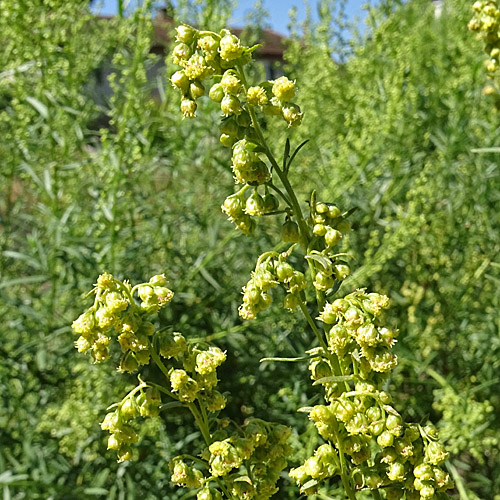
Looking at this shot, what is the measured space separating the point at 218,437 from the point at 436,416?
1.29 metres

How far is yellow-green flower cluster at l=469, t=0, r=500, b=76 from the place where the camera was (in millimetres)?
926

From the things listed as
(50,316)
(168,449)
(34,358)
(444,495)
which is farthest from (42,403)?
(444,495)

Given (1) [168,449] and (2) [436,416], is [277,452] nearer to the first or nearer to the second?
(1) [168,449]

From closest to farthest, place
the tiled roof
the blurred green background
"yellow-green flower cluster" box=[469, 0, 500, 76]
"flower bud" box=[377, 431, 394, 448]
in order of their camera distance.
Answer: "flower bud" box=[377, 431, 394, 448], "yellow-green flower cluster" box=[469, 0, 500, 76], the blurred green background, the tiled roof

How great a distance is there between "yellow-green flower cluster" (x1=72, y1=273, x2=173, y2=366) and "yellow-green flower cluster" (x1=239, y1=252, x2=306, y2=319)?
85mm

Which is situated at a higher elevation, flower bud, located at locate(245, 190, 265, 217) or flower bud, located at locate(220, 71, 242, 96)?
flower bud, located at locate(220, 71, 242, 96)

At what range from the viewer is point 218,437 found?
724mm

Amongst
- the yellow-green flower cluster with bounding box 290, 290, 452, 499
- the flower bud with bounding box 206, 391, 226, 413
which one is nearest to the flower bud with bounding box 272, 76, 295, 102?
the yellow-green flower cluster with bounding box 290, 290, 452, 499

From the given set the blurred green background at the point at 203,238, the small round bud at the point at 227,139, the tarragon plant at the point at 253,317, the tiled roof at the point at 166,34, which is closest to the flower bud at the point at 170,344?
the tarragon plant at the point at 253,317

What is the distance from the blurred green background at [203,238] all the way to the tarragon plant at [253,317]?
0.76 m

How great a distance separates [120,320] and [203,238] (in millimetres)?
1275

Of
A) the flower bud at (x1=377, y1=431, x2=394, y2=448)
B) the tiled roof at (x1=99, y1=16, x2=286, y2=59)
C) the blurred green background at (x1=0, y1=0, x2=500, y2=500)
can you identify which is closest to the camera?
the flower bud at (x1=377, y1=431, x2=394, y2=448)

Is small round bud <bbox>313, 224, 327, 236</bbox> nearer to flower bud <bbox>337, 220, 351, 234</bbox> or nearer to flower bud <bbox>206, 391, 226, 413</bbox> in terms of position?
flower bud <bbox>337, 220, 351, 234</bbox>

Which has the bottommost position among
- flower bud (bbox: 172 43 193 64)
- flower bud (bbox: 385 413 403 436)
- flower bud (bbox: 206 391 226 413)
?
flower bud (bbox: 206 391 226 413)
